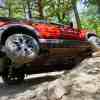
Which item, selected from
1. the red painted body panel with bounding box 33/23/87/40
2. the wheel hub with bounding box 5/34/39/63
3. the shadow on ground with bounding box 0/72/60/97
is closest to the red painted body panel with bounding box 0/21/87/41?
the red painted body panel with bounding box 33/23/87/40

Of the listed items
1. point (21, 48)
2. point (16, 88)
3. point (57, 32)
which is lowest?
point (16, 88)

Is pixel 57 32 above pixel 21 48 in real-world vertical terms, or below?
above

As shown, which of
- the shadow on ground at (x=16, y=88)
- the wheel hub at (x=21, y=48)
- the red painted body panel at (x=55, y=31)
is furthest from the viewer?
the red painted body panel at (x=55, y=31)

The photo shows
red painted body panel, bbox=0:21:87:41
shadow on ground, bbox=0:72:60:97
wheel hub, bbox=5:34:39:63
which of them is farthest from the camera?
red painted body panel, bbox=0:21:87:41

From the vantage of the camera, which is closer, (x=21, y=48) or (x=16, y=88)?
(x=21, y=48)

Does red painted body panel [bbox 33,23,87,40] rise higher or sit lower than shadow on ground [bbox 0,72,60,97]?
higher

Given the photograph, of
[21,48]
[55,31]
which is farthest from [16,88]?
[55,31]

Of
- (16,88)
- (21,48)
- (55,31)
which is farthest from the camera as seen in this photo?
(55,31)

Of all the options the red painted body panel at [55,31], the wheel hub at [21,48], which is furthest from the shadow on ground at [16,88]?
the red painted body panel at [55,31]

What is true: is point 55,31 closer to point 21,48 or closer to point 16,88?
point 21,48

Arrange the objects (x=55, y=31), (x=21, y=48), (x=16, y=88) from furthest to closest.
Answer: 1. (x=55, y=31)
2. (x=16, y=88)
3. (x=21, y=48)

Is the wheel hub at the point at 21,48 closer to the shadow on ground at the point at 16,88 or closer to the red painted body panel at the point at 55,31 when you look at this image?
the red painted body panel at the point at 55,31

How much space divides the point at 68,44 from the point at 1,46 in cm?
183

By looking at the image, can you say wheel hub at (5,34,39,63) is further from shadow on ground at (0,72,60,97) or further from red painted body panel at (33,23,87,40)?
shadow on ground at (0,72,60,97)
